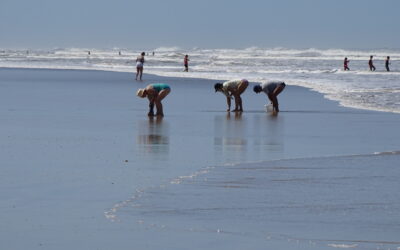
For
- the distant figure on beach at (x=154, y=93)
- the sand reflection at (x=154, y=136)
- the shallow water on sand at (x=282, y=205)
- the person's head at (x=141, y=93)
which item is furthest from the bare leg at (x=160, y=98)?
the shallow water on sand at (x=282, y=205)

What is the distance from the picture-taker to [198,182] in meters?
11.3

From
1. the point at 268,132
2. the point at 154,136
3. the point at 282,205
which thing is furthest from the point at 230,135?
the point at 282,205

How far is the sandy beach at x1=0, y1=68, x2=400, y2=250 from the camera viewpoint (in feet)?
27.4

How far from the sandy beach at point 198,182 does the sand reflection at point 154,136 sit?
1.2 inches

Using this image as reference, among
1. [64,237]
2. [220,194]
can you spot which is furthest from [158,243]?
[220,194]

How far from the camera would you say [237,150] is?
14.6 meters

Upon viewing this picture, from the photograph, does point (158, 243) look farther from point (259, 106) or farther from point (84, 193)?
point (259, 106)

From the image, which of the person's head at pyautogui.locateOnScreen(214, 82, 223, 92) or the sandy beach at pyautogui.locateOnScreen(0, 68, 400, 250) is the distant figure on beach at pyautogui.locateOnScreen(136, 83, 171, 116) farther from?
the person's head at pyautogui.locateOnScreen(214, 82, 223, 92)

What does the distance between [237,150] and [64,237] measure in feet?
22.0

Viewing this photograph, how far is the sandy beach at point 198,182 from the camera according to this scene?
27.4 feet

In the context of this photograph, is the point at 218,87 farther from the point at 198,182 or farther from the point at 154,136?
the point at 198,182

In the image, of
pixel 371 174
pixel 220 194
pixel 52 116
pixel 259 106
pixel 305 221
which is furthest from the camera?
pixel 259 106

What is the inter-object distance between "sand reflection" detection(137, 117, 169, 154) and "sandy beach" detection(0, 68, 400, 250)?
3 centimetres

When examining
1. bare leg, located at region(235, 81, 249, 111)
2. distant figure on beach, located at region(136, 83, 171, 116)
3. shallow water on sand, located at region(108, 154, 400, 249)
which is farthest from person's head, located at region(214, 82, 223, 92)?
shallow water on sand, located at region(108, 154, 400, 249)
